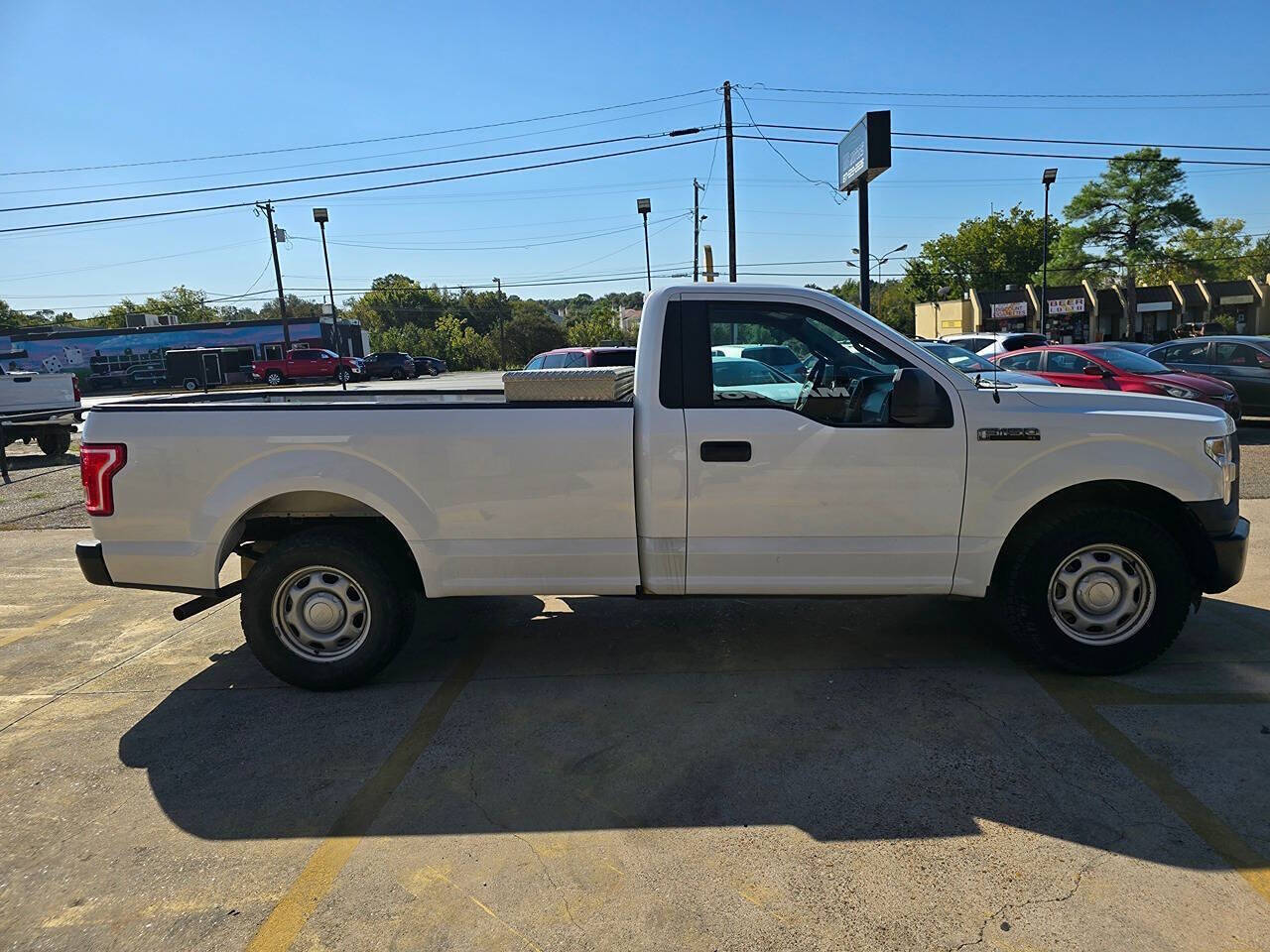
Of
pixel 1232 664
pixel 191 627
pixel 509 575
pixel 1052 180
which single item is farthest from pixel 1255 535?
pixel 1052 180

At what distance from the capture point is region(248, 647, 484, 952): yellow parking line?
2.55 m

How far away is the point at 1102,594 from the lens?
4.01 m

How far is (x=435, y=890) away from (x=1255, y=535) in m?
7.22

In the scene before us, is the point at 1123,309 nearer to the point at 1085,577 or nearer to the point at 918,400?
the point at 1085,577

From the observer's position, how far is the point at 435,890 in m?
2.71

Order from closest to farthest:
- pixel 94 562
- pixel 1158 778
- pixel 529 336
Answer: pixel 1158 778
pixel 94 562
pixel 529 336

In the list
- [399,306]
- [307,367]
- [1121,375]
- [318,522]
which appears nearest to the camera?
[318,522]

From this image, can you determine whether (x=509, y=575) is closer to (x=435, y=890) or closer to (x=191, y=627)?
(x=435, y=890)

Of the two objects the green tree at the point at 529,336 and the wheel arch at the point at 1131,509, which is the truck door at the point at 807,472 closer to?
the wheel arch at the point at 1131,509

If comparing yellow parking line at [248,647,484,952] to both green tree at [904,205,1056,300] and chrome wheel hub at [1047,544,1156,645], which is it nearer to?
chrome wheel hub at [1047,544,1156,645]

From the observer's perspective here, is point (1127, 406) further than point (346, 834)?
Yes

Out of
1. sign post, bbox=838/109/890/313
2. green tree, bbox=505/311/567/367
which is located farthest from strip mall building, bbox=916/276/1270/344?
sign post, bbox=838/109/890/313

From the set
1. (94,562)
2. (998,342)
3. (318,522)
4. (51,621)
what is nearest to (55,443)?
→ (51,621)

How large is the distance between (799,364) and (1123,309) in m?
65.3
